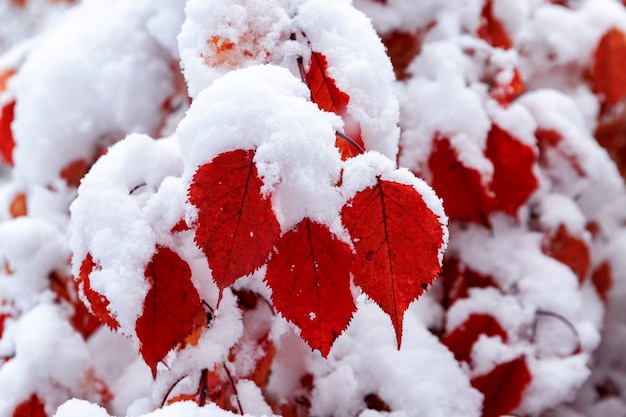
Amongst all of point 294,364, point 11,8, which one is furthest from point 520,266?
point 11,8


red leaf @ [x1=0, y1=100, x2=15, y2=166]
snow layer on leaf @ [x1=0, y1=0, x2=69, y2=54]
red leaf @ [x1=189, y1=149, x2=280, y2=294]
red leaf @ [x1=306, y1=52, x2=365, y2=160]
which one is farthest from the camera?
snow layer on leaf @ [x1=0, y1=0, x2=69, y2=54]

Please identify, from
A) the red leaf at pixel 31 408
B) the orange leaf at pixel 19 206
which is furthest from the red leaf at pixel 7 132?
the red leaf at pixel 31 408

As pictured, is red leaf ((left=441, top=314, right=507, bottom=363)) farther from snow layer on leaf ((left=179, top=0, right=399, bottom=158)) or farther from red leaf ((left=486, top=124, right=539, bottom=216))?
snow layer on leaf ((left=179, top=0, right=399, bottom=158))

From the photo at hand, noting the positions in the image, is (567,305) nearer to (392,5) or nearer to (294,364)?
(294,364)

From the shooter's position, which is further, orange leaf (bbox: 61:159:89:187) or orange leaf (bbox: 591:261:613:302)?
orange leaf (bbox: 591:261:613:302)

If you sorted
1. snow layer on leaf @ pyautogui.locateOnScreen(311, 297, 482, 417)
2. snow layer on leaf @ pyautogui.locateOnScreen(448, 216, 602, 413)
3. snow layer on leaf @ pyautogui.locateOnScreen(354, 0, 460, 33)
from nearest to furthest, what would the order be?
snow layer on leaf @ pyautogui.locateOnScreen(311, 297, 482, 417) < snow layer on leaf @ pyautogui.locateOnScreen(448, 216, 602, 413) < snow layer on leaf @ pyautogui.locateOnScreen(354, 0, 460, 33)

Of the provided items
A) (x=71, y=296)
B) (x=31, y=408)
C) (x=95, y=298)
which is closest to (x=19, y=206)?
(x=71, y=296)

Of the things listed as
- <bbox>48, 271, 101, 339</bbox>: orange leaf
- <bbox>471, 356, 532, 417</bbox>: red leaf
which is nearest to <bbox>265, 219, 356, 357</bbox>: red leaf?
<bbox>471, 356, 532, 417</bbox>: red leaf

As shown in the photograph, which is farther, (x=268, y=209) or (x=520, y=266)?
(x=520, y=266)
